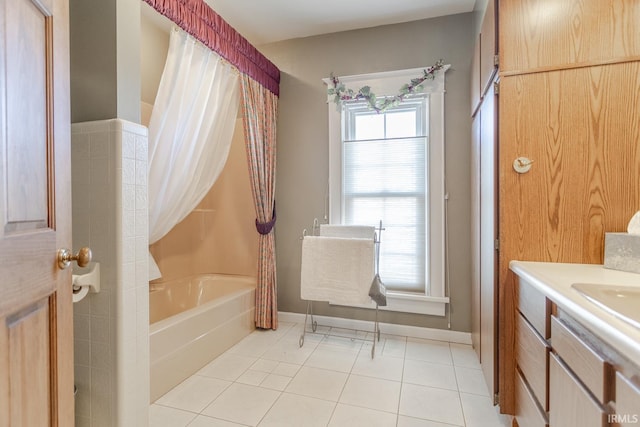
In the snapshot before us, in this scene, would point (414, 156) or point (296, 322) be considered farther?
point (296, 322)

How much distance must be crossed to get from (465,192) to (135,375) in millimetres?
2448

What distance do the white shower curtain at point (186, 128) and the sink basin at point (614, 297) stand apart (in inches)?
81.6

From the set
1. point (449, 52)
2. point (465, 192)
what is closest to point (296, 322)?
point (465, 192)

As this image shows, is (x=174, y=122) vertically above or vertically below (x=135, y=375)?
above

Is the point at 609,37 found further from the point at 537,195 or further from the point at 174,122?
the point at 174,122

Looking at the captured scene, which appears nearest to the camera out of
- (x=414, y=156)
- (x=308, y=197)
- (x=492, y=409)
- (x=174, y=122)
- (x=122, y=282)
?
(x=122, y=282)

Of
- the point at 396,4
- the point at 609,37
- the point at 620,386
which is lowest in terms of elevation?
the point at 620,386

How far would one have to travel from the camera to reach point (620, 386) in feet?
2.30

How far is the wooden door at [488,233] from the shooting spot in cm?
159

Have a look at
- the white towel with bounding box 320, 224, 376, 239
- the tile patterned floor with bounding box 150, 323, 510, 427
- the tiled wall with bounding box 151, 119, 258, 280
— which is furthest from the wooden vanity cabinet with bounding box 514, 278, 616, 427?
the tiled wall with bounding box 151, 119, 258, 280

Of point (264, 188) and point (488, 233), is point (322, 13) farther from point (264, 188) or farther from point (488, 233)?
point (488, 233)

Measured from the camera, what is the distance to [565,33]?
1397 millimetres

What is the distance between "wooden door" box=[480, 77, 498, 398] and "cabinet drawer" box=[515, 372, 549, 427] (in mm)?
166

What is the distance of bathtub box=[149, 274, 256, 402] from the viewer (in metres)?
1.82
